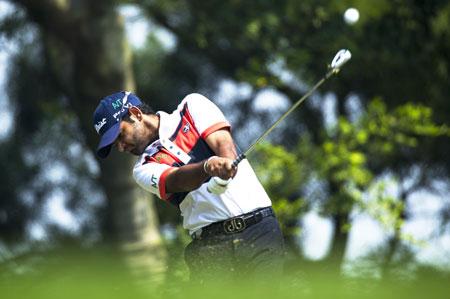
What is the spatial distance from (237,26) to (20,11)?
9.91 ft

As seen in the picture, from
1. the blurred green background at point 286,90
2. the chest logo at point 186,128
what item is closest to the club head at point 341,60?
the chest logo at point 186,128

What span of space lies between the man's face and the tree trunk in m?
8.99

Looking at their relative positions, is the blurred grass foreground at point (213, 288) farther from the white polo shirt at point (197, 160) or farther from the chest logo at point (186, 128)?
the chest logo at point (186, 128)

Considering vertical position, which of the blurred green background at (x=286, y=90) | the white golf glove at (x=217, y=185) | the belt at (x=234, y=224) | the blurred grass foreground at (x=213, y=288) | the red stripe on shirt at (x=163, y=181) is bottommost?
the blurred grass foreground at (x=213, y=288)

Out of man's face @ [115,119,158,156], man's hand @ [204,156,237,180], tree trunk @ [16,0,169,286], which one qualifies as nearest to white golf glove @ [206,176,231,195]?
man's hand @ [204,156,237,180]

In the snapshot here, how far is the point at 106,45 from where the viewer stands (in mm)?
15961

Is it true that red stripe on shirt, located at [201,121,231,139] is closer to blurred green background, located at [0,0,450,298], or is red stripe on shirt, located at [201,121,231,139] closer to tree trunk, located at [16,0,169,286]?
blurred green background, located at [0,0,450,298]

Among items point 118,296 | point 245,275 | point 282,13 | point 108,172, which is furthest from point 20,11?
point 118,296

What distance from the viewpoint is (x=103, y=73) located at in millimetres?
15938

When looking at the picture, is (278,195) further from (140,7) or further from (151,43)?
(151,43)

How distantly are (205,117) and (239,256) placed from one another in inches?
29.8

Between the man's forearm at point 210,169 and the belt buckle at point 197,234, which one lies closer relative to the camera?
the man's forearm at point 210,169

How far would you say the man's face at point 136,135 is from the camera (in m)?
6.64

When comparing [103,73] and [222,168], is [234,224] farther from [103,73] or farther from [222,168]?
[103,73]
